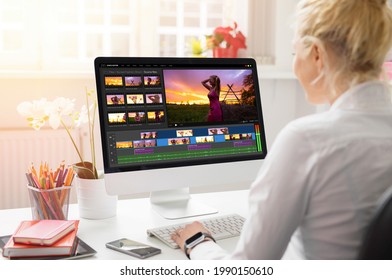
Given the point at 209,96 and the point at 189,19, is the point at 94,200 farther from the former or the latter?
the point at 189,19

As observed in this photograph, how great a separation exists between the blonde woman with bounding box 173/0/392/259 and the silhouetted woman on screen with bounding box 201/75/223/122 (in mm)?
612

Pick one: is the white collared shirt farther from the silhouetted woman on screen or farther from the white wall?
the white wall

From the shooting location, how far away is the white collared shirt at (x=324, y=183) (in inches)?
39.7

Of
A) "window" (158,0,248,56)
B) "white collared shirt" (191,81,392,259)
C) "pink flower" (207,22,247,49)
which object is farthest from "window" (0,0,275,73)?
"white collared shirt" (191,81,392,259)

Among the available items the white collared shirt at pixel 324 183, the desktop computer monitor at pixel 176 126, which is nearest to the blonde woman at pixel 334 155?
the white collared shirt at pixel 324 183

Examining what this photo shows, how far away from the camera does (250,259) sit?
1.07m

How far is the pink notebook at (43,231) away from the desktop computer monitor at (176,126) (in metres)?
0.19

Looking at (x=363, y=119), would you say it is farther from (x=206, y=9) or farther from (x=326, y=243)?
(x=206, y=9)

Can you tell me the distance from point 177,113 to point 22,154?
139cm

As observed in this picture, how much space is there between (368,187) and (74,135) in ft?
6.86

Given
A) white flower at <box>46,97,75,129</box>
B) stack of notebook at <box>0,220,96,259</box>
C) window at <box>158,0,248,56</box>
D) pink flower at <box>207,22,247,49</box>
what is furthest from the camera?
window at <box>158,0,248,56</box>

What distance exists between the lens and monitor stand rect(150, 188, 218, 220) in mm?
1657

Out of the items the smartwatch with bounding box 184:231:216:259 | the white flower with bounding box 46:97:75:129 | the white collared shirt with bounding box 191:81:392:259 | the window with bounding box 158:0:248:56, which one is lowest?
the smartwatch with bounding box 184:231:216:259
